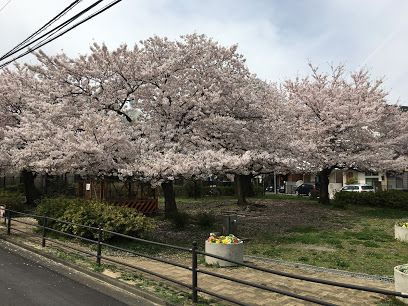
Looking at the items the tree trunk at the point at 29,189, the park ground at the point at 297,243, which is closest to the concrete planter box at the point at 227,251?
the park ground at the point at 297,243

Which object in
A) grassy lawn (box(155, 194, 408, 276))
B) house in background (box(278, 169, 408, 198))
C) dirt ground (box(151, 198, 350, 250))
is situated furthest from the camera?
house in background (box(278, 169, 408, 198))

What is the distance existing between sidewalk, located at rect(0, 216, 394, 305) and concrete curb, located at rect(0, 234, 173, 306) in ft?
1.46

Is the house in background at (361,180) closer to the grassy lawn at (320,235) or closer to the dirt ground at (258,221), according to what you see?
the dirt ground at (258,221)

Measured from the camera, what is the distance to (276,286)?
8859 mm

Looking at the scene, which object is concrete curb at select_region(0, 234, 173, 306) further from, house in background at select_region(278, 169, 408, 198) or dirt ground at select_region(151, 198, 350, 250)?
house in background at select_region(278, 169, 408, 198)

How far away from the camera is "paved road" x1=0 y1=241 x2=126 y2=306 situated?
761 cm

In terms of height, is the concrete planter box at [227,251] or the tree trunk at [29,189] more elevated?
the tree trunk at [29,189]

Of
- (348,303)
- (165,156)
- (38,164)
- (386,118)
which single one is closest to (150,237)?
(165,156)

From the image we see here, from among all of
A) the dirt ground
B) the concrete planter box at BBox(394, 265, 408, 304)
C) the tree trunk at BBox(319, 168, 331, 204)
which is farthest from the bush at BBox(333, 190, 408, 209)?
the concrete planter box at BBox(394, 265, 408, 304)

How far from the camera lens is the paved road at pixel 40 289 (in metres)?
7.61

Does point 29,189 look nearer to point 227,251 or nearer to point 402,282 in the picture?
point 227,251

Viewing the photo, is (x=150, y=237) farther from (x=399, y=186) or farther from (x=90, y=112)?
(x=399, y=186)

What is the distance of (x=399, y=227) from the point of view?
1577cm

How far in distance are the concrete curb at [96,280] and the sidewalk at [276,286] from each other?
1.46 feet
